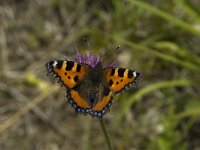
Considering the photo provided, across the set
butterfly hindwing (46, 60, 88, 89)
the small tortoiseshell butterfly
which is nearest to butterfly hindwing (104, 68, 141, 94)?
the small tortoiseshell butterfly

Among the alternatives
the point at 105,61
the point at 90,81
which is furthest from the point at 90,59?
the point at 105,61

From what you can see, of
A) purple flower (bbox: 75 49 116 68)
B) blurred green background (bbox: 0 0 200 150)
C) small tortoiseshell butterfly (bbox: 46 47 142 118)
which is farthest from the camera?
blurred green background (bbox: 0 0 200 150)

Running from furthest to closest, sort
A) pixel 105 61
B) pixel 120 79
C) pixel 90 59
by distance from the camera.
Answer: pixel 105 61, pixel 90 59, pixel 120 79

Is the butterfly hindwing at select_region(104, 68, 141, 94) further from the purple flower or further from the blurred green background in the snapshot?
the blurred green background

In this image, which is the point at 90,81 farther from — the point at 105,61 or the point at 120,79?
the point at 105,61

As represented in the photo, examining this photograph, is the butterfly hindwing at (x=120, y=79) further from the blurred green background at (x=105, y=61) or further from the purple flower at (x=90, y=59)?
the blurred green background at (x=105, y=61)

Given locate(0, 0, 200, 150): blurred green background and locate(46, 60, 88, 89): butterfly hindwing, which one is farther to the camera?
locate(0, 0, 200, 150): blurred green background

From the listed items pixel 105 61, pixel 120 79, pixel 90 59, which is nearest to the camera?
pixel 120 79

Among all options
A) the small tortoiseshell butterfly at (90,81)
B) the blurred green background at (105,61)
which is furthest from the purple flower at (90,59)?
the blurred green background at (105,61)
